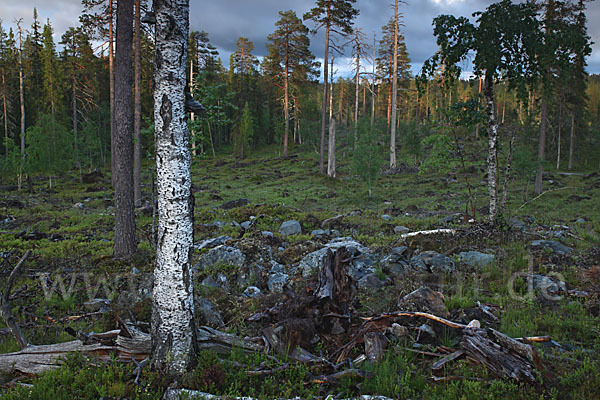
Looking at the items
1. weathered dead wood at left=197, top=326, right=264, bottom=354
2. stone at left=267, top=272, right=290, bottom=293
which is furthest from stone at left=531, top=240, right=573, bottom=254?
weathered dead wood at left=197, top=326, right=264, bottom=354

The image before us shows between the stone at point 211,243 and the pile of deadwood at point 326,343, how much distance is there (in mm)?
4702

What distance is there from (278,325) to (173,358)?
1500 mm

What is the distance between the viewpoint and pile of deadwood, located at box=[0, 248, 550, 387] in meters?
3.83

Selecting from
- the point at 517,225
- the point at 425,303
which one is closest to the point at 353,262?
the point at 425,303

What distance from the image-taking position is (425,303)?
5.41m

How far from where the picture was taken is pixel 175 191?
367 centimetres

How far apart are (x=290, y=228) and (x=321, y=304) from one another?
261 inches

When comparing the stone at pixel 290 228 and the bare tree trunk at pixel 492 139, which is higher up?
the bare tree trunk at pixel 492 139

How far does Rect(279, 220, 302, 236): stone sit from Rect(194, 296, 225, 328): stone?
5770 mm

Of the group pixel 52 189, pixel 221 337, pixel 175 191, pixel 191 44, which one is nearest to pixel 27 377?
pixel 221 337

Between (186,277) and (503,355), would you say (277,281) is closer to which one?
(186,277)

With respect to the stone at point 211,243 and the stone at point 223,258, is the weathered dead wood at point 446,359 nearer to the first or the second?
the stone at point 223,258

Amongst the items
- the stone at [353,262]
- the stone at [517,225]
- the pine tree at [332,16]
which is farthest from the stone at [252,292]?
the pine tree at [332,16]

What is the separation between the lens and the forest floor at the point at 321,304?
3684 millimetres
